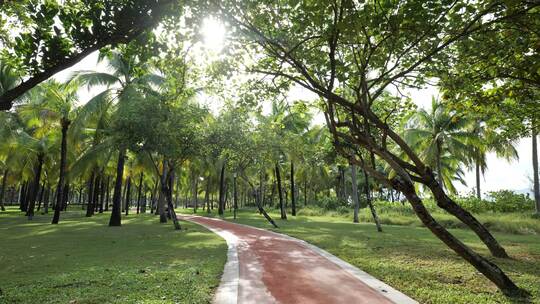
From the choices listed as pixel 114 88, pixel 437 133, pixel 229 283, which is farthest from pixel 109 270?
pixel 437 133

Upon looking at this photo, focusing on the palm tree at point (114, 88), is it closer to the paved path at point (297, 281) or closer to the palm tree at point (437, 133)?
the paved path at point (297, 281)

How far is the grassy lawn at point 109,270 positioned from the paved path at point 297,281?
52 cm

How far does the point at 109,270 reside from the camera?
915 centimetres

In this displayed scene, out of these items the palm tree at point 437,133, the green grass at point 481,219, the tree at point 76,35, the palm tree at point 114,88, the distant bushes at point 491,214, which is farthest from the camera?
the palm tree at point 437,133

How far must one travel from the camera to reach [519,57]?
7961 millimetres

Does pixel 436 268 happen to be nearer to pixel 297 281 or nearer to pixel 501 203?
pixel 297 281

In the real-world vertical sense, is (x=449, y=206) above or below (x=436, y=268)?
above

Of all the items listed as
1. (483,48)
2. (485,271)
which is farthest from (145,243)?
(483,48)

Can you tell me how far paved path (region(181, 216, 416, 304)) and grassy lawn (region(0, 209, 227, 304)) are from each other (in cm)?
52

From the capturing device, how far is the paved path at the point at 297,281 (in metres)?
6.69

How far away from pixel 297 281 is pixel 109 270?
16.1ft

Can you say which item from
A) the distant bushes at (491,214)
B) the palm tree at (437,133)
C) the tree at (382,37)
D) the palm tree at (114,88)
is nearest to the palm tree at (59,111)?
the palm tree at (114,88)

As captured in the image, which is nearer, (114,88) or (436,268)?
(436,268)

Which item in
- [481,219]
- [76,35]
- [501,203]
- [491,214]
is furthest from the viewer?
[501,203]
